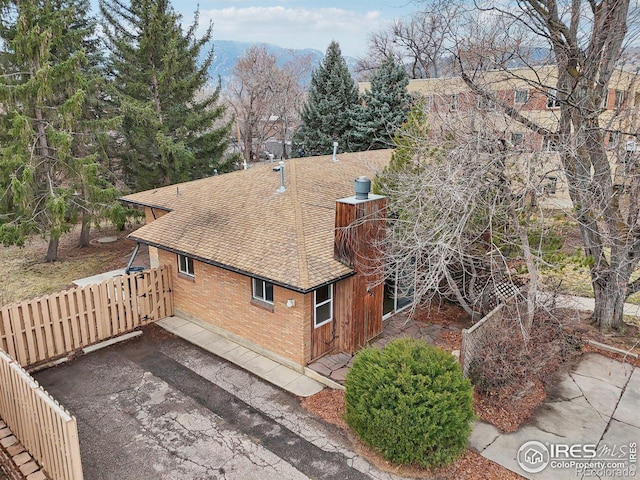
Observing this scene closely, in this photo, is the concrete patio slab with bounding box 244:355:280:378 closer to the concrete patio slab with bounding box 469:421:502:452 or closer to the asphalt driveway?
the asphalt driveway

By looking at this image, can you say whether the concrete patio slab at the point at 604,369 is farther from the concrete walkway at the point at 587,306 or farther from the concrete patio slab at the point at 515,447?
the concrete patio slab at the point at 515,447

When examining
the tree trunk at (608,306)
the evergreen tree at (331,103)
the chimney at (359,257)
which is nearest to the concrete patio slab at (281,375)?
the chimney at (359,257)

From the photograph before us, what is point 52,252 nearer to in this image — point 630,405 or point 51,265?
point 51,265

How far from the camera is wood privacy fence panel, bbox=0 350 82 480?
17.9 feet

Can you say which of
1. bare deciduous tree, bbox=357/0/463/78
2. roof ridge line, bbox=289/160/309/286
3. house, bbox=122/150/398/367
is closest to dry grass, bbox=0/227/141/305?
house, bbox=122/150/398/367

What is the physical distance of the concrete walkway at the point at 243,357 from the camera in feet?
28.6

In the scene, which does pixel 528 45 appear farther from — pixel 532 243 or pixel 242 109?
pixel 242 109

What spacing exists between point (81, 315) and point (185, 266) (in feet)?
8.67

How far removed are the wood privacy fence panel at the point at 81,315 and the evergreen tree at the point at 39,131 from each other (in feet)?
17.9

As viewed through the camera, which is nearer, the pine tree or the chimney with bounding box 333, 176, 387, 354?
the chimney with bounding box 333, 176, 387, 354

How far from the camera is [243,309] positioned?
10070 millimetres

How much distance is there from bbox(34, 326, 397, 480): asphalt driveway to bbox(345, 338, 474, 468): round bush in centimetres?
57

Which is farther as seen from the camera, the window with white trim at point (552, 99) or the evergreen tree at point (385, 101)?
the evergreen tree at point (385, 101)

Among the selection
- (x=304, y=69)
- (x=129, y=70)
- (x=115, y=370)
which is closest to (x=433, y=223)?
(x=115, y=370)
